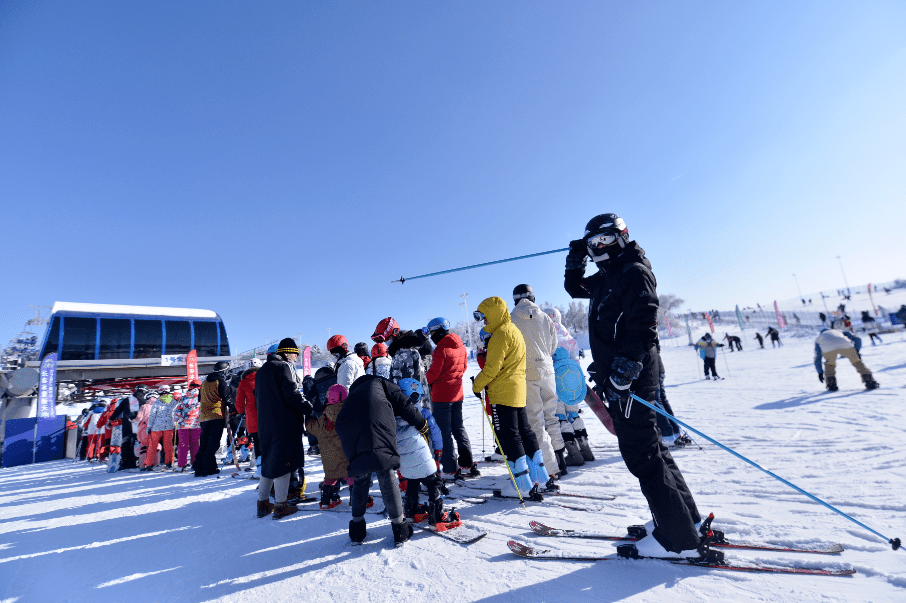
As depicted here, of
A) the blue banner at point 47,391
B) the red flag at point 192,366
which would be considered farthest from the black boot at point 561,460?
the blue banner at point 47,391

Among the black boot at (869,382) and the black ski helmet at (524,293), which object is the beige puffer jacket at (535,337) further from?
the black boot at (869,382)

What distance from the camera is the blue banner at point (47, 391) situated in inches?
651

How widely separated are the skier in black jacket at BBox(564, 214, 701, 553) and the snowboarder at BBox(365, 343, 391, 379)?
2.25 m

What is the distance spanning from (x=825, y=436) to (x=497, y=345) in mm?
4700

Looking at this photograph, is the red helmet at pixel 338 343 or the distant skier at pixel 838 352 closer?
the red helmet at pixel 338 343

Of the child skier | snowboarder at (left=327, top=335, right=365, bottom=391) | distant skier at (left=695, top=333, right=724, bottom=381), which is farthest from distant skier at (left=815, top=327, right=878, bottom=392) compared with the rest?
snowboarder at (left=327, top=335, right=365, bottom=391)

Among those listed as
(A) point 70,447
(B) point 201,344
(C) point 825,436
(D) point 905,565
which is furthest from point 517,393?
(B) point 201,344

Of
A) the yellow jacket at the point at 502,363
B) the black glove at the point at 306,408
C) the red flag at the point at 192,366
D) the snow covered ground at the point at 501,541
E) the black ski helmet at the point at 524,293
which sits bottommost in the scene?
the snow covered ground at the point at 501,541

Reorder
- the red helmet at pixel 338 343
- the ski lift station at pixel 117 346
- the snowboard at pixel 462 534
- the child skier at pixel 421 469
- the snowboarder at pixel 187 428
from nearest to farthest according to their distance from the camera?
the snowboard at pixel 462 534
the child skier at pixel 421 469
the red helmet at pixel 338 343
the snowboarder at pixel 187 428
the ski lift station at pixel 117 346

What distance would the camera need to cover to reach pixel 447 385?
4.70m

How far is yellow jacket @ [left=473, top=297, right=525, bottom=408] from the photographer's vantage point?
12.3ft

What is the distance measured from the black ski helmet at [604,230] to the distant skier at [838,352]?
8.82 meters

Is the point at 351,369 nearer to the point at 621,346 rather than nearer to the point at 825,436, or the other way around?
the point at 621,346

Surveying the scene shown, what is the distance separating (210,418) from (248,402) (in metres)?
2.60
